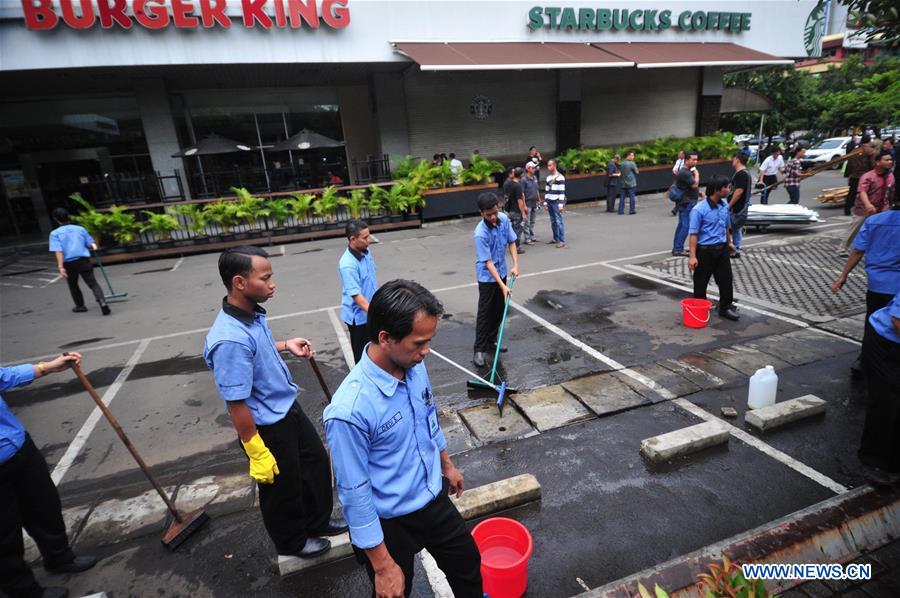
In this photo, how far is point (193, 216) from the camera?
43.7 feet

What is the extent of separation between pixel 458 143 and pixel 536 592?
1795 cm

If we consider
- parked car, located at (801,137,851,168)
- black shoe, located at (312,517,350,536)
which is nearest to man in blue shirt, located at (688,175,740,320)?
black shoe, located at (312,517,350,536)

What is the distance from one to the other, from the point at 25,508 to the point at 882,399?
5.68 meters

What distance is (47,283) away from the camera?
38.5 ft

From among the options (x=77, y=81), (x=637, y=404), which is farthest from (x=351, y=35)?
(x=637, y=404)

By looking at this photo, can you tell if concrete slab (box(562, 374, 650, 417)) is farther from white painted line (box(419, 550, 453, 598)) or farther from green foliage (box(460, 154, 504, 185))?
green foliage (box(460, 154, 504, 185))

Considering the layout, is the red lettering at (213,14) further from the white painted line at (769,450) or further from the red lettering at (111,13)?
the white painted line at (769,450)

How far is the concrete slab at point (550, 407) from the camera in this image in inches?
175

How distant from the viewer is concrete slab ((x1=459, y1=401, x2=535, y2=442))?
14.1 ft

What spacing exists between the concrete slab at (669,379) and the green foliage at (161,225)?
12902 mm

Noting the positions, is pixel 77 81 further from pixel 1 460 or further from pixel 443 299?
pixel 1 460

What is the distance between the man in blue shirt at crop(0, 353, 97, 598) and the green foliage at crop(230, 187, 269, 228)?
1126 centimetres

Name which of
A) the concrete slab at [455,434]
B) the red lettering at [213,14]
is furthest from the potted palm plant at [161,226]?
the concrete slab at [455,434]

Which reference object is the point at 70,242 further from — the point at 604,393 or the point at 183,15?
the point at 604,393
